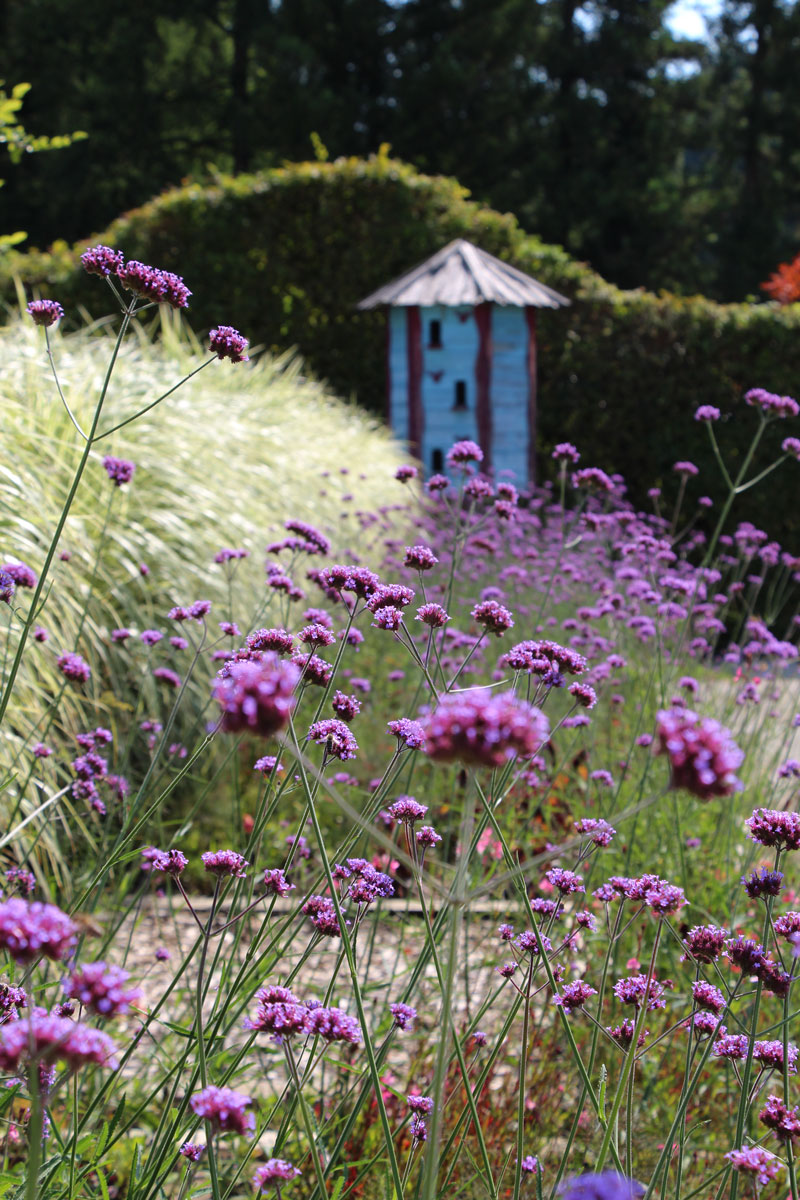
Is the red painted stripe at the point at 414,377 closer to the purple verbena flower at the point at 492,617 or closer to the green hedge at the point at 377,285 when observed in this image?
the green hedge at the point at 377,285

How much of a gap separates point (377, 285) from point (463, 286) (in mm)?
2385

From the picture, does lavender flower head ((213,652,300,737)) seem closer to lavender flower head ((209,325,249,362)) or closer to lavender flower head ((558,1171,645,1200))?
lavender flower head ((558,1171,645,1200))

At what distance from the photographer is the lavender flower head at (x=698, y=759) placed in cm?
80

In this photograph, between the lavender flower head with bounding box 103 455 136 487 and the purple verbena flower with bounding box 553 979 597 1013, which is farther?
the lavender flower head with bounding box 103 455 136 487

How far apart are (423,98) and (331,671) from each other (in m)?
20.9

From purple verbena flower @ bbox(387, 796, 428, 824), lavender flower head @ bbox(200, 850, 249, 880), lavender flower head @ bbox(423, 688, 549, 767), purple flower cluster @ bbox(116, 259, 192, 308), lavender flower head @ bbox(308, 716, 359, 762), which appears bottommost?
lavender flower head @ bbox(200, 850, 249, 880)

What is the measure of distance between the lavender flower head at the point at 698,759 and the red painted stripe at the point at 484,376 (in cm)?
814

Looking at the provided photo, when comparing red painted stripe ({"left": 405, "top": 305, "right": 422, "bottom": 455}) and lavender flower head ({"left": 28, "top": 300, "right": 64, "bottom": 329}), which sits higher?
lavender flower head ({"left": 28, "top": 300, "right": 64, "bottom": 329})

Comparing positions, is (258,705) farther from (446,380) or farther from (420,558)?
(446,380)

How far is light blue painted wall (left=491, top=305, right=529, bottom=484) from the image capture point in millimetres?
8969

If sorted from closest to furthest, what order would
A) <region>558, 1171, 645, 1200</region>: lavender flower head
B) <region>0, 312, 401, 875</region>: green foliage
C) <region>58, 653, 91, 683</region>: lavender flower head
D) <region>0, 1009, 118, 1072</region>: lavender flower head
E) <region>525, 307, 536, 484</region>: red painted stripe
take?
1. <region>558, 1171, 645, 1200</region>: lavender flower head
2. <region>0, 1009, 118, 1072</region>: lavender flower head
3. <region>58, 653, 91, 683</region>: lavender flower head
4. <region>0, 312, 401, 875</region>: green foliage
5. <region>525, 307, 536, 484</region>: red painted stripe

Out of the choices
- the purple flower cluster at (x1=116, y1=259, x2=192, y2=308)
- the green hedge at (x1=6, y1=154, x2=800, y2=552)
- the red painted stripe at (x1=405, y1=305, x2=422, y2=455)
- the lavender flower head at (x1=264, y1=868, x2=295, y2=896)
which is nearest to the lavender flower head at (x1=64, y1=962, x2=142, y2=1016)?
the lavender flower head at (x1=264, y1=868, x2=295, y2=896)

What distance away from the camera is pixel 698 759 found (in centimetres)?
80

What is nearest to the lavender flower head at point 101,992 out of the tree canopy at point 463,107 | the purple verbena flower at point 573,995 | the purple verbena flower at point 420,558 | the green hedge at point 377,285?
the purple verbena flower at point 573,995
